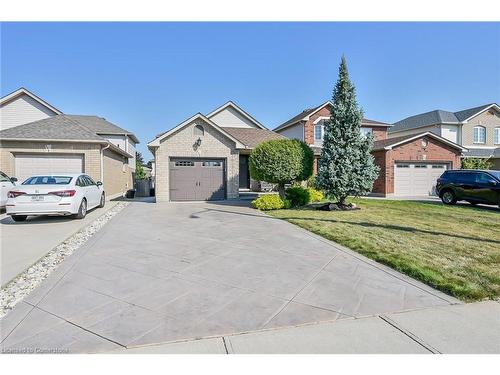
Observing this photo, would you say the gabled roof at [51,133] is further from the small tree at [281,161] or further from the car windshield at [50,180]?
the small tree at [281,161]

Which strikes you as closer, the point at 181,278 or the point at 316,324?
the point at 316,324

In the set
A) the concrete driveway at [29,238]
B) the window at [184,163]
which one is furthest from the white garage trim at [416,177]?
the concrete driveway at [29,238]

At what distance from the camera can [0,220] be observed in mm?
9078

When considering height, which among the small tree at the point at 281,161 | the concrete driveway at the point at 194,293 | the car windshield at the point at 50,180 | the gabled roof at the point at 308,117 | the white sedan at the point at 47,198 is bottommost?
the concrete driveway at the point at 194,293

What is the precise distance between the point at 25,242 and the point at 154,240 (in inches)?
112

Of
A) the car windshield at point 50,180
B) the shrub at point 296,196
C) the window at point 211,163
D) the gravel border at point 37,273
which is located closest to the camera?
the gravel border at point 37,273

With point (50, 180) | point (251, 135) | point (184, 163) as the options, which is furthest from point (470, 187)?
point (50, 180)

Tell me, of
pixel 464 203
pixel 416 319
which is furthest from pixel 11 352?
pixel 464 203

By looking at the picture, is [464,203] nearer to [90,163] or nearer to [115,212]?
[115,212]

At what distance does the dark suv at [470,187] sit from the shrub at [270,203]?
8.75 metres

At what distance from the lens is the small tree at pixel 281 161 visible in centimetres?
1259

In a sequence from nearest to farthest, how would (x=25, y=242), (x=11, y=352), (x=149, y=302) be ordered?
(x=11, y=352) < (x=149, y=302) < (x=25, y=242)

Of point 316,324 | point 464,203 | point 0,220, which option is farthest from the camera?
point 464,203

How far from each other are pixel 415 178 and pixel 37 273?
2075cm
